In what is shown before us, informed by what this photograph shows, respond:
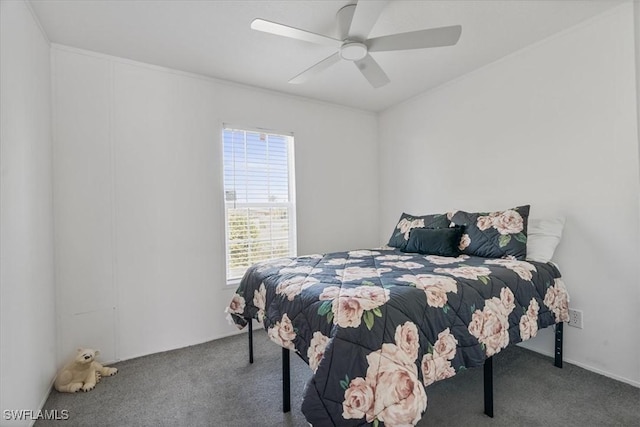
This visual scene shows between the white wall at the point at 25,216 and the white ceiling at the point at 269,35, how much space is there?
0.37 m

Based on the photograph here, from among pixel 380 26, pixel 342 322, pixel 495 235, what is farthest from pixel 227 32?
pixel 495 235

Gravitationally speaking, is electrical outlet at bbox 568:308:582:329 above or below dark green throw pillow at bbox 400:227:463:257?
below

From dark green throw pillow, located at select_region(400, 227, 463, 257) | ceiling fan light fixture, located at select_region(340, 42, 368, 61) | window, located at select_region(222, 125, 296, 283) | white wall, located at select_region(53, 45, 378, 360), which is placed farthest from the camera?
window, located at select_region(222, 125, 296, 283)

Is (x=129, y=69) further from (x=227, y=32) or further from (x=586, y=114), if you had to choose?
(x=586, y=114)

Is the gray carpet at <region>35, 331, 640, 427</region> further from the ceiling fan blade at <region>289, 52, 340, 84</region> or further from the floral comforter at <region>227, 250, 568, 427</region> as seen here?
the ceiling fan blade at <region>289, 52, 340, 84</region>

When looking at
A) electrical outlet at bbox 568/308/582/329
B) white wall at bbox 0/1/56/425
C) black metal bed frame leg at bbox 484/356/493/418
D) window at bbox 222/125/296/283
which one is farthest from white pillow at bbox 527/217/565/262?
white wall at bbox 0/1/56/425

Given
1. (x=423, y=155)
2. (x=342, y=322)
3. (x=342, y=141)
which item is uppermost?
(x=342, y=141)

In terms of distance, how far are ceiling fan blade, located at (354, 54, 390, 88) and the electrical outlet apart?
2.23 m

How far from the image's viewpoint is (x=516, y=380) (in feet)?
6.74

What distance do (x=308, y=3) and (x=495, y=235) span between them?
207cm

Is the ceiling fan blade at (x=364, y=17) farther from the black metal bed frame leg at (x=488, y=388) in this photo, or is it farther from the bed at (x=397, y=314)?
the black metal bed frame leg at (x=488, y=388)

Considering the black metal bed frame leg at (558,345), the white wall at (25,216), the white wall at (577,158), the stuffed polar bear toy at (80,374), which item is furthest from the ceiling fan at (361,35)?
the stuffed polar bear toy at (80,374)

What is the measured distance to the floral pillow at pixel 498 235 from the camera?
7.26ft

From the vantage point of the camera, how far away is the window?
3.07 m
